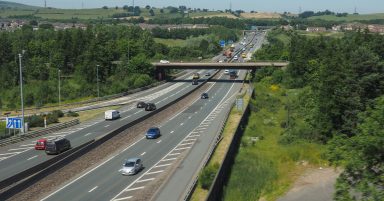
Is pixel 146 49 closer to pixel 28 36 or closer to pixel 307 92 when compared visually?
pixel 28 36

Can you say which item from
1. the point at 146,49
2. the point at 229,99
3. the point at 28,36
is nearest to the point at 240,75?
the point at 146,49

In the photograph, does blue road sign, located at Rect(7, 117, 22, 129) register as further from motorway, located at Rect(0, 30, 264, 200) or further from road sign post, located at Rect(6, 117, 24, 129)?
motorway, located at Rect(0, 30, 264, 200)

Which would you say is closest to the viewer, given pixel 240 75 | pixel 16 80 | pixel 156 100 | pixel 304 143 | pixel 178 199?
pixel 178 199

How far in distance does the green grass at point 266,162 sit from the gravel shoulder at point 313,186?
726mm

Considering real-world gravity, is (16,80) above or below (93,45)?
below

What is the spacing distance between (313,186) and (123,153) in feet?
59.9

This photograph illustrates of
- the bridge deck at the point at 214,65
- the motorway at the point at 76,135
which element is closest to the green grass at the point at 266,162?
the motorway at the point at 76,135

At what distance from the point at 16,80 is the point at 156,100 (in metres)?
52.5

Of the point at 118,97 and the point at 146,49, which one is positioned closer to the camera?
the point at 118,97

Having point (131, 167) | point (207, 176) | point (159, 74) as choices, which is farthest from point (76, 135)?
point (159, 74)

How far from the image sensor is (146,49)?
16225 centimetres

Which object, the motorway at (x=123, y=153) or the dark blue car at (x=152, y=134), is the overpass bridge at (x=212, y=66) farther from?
the dark blue car at (x=152, y=134)

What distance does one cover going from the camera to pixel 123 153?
4872cm

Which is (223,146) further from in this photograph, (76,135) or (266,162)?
(76,135)
